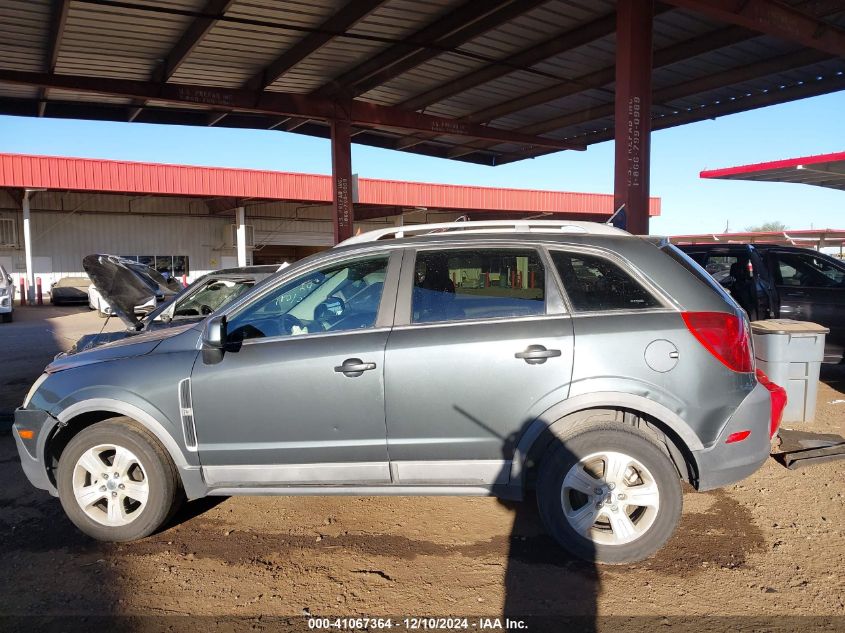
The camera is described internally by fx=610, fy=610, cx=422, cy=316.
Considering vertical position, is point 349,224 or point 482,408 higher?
point 349,224

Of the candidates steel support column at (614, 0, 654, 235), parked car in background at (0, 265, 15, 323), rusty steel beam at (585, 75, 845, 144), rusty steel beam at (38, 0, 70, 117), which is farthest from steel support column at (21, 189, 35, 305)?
steel support column at (614, 0, 654, 235)

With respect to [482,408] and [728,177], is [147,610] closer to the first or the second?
[482,408]

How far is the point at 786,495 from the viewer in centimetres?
427

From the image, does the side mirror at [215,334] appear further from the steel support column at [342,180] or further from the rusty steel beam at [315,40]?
the steel support column at [342,180]

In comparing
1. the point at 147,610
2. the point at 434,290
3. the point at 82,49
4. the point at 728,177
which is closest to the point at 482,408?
the point at 434,290

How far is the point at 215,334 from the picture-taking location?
11.3 ft

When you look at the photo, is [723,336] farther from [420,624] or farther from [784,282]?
[784,282]

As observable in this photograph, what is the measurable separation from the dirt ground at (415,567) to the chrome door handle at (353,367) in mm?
1083

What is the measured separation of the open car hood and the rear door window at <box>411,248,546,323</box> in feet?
11.8

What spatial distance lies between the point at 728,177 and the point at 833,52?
985 cm

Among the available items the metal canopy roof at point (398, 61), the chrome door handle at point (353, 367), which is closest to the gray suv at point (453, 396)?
the chrome door handle at point (353, 367)

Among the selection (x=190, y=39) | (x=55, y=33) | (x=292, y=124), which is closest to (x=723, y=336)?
(x=190, y=39)

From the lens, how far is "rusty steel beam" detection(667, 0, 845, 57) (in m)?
8.21

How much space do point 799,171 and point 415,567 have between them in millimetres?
19466
